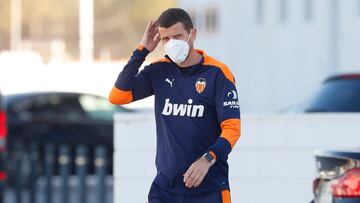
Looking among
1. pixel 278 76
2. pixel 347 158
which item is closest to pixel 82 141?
pixel 278 76

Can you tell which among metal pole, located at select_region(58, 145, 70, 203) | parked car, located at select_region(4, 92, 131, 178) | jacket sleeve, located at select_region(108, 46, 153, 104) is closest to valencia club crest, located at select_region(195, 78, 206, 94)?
jacket sleeve, located at select_region(108, 46, 153, 104)

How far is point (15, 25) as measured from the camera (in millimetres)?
88000

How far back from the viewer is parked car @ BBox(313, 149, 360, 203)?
23.6 ft

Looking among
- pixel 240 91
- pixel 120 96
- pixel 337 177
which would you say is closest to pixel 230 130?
pixel 120 96

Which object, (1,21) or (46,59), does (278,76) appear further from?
(1,21)

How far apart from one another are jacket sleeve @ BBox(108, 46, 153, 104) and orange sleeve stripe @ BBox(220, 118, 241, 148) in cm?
59

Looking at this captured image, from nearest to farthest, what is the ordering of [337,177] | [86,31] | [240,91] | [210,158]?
[210,158] → [337,177] → [240,91] → [86,31]

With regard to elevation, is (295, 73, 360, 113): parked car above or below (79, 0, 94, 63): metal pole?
below

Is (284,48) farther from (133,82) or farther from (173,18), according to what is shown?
(173,18)

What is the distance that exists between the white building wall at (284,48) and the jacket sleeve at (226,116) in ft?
46.8

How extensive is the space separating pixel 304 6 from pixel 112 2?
69.7 metres

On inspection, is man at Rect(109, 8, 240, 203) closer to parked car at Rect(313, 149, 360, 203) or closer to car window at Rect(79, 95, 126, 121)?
parked car at Rect(313, 149, 360, 203)

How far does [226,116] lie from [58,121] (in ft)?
36.2

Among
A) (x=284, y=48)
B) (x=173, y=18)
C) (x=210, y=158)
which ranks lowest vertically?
(x=210, y=158)
